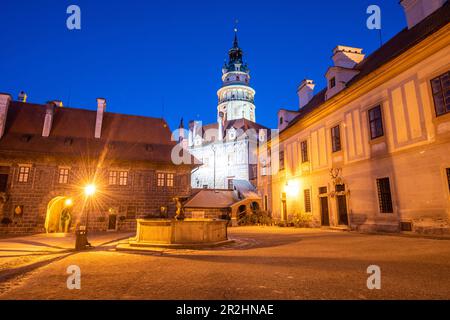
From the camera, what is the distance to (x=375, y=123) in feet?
48.4

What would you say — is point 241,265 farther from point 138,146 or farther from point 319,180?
point 138,146

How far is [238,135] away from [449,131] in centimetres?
3580

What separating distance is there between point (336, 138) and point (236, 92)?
4237 cm

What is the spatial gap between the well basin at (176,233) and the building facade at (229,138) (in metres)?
22.6

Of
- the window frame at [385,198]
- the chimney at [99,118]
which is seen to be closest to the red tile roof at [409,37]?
the window frame at [385,198]

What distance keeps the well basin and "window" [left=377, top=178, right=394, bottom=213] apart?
955cm

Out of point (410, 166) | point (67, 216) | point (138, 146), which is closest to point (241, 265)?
point (410, 166)

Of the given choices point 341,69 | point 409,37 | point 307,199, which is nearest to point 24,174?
point 307,199

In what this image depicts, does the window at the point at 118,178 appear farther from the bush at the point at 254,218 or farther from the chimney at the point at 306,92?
the chimney at the point at 306,92

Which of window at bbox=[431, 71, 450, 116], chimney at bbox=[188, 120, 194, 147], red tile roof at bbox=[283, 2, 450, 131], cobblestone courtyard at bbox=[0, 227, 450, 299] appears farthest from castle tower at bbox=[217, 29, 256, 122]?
cobblestone courtyard at bbox=[0, 227, 450, 299]

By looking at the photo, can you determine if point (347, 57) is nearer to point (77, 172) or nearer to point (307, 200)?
point (307, 200)

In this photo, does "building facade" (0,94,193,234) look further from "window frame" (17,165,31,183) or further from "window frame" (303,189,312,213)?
"window frame" (303,189,312,213)

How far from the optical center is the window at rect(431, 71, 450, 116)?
11.0 m

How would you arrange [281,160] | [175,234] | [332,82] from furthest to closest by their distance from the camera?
[281,160]
[332,82]
[175,234]
